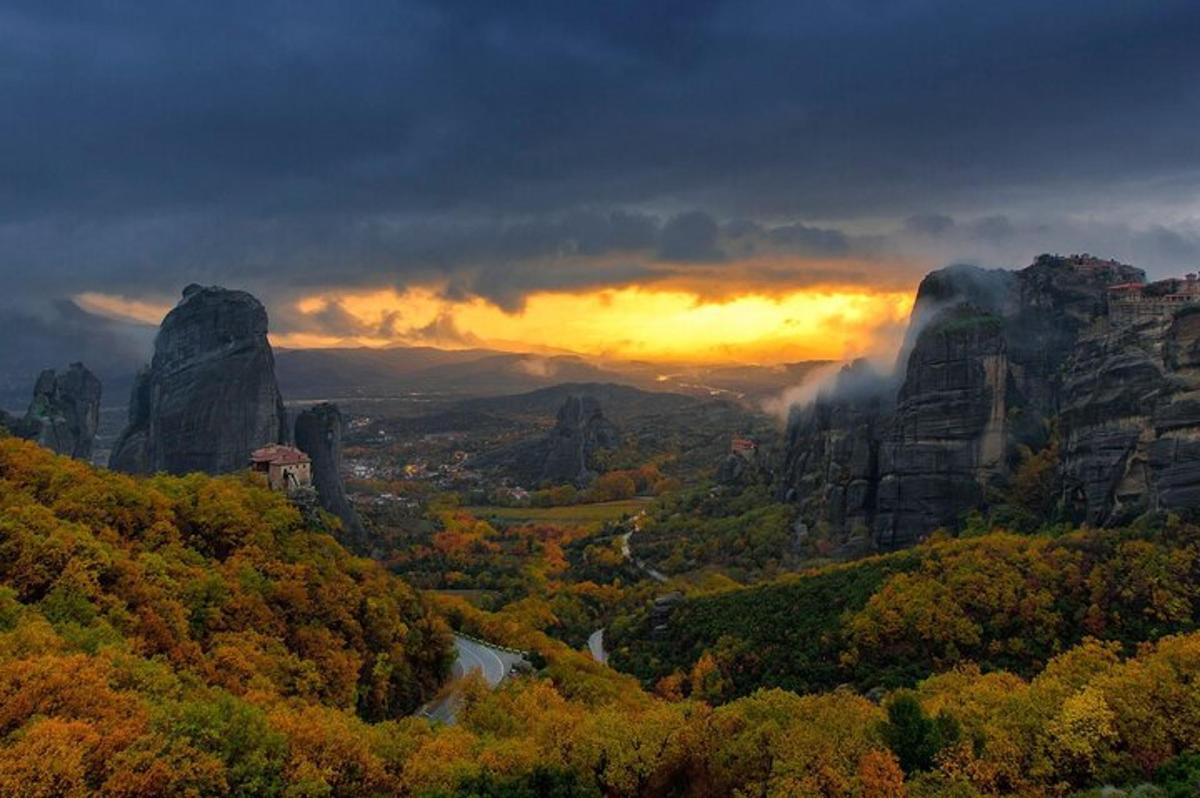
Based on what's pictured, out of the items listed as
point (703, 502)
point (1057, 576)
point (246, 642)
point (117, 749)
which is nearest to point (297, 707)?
point (246, 642)

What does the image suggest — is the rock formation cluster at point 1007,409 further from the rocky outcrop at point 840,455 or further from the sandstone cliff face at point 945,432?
the rocky outcrop at point 840,455

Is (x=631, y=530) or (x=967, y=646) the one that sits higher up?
(x=967, y=646)

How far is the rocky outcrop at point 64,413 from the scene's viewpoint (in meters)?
113

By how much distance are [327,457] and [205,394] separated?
16882 mm

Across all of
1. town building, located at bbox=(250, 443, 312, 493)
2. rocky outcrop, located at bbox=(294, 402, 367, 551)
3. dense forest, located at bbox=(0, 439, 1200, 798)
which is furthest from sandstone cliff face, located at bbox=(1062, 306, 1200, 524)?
rocky outcrop, located at bbox=(294, 402, 367, 551)

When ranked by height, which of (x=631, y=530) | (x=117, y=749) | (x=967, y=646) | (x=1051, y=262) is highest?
(x=1051, y=262)

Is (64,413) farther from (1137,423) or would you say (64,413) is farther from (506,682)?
(1137,423)

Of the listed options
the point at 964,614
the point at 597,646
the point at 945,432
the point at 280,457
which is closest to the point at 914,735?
the point at 964,614

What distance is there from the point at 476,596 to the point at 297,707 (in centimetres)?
6427

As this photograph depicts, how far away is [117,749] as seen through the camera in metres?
26.4

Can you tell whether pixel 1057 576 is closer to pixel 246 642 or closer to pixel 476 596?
pixel 246 642

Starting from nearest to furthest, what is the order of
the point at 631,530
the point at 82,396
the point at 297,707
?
the point at 297,707, the point at 82,396, the point at 631,530

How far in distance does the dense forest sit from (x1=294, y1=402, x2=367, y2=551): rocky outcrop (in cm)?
5440

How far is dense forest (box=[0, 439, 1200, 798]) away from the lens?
28812 mm
